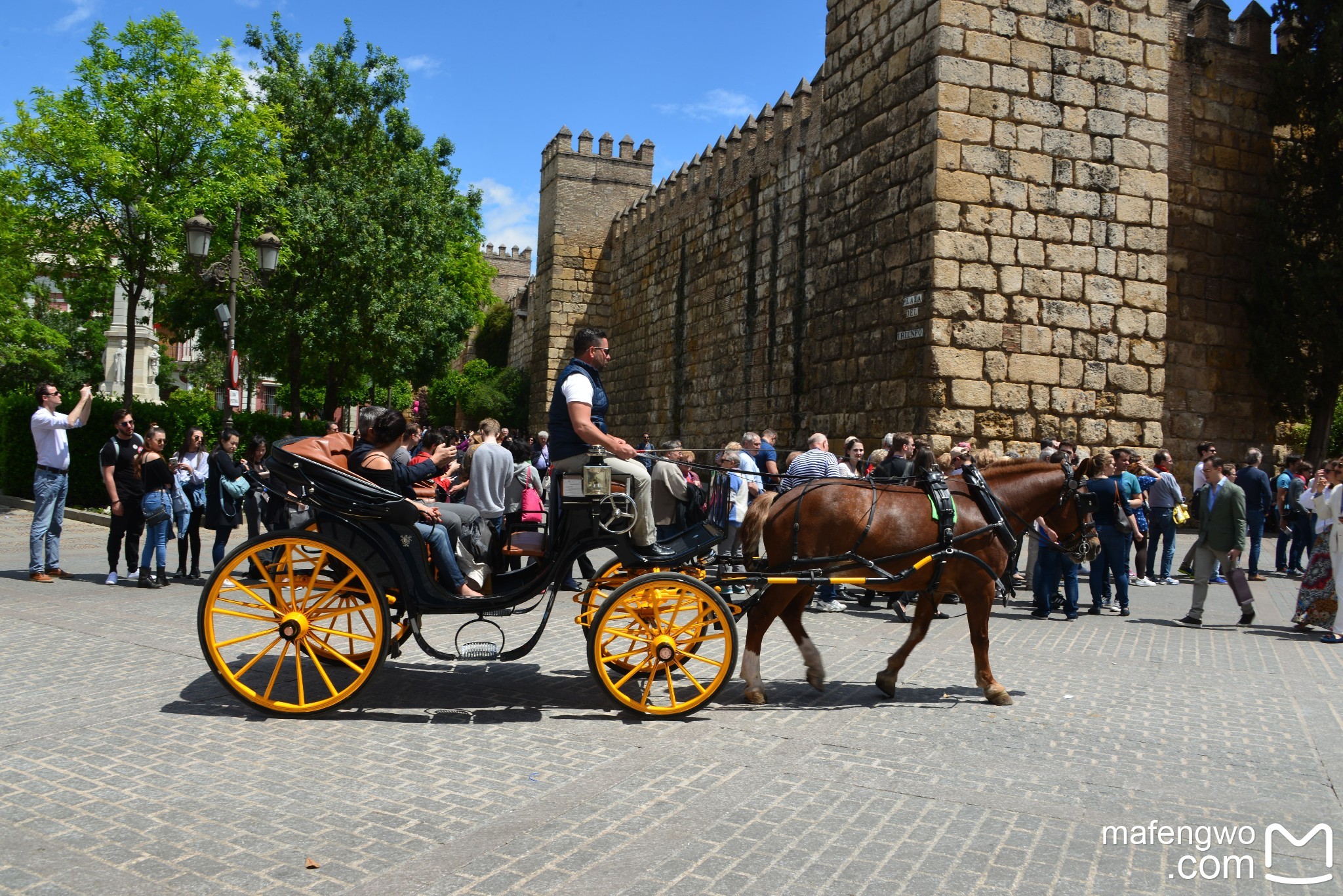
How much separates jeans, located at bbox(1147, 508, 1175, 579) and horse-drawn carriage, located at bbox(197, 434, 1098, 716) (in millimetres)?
6540

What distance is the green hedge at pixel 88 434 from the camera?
55.2 ft

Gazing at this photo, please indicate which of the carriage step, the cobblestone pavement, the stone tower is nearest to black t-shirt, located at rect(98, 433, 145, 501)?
the cobblestone pavement

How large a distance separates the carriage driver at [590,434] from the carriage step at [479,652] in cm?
88

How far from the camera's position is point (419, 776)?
3.95 m

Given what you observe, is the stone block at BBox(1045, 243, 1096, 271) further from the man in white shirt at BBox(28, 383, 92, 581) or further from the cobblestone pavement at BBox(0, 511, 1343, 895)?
the man in white shirt at BBox(28, 383, 92, 581)

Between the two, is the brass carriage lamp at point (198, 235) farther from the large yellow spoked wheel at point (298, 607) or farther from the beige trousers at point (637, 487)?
the beige trousers at point (637, 487)

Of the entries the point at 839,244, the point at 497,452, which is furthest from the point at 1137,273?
the point at 497,452

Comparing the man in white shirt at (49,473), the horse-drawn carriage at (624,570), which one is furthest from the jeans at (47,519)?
the horse-drawn carriage at (624,570)

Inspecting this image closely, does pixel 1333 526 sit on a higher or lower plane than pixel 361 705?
higher

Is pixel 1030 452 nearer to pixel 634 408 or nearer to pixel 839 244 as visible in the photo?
pixel 839 244

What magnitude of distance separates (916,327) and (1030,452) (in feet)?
6.35

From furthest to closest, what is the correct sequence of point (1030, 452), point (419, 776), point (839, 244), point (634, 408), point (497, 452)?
1. point (634, 408)
2. point (839, 244)
3. point (1030, 452)
4. point (497, 452)
5. point (419, 776)

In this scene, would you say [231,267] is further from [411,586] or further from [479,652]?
[479,652]

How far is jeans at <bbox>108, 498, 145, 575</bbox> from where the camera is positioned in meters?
9.59
